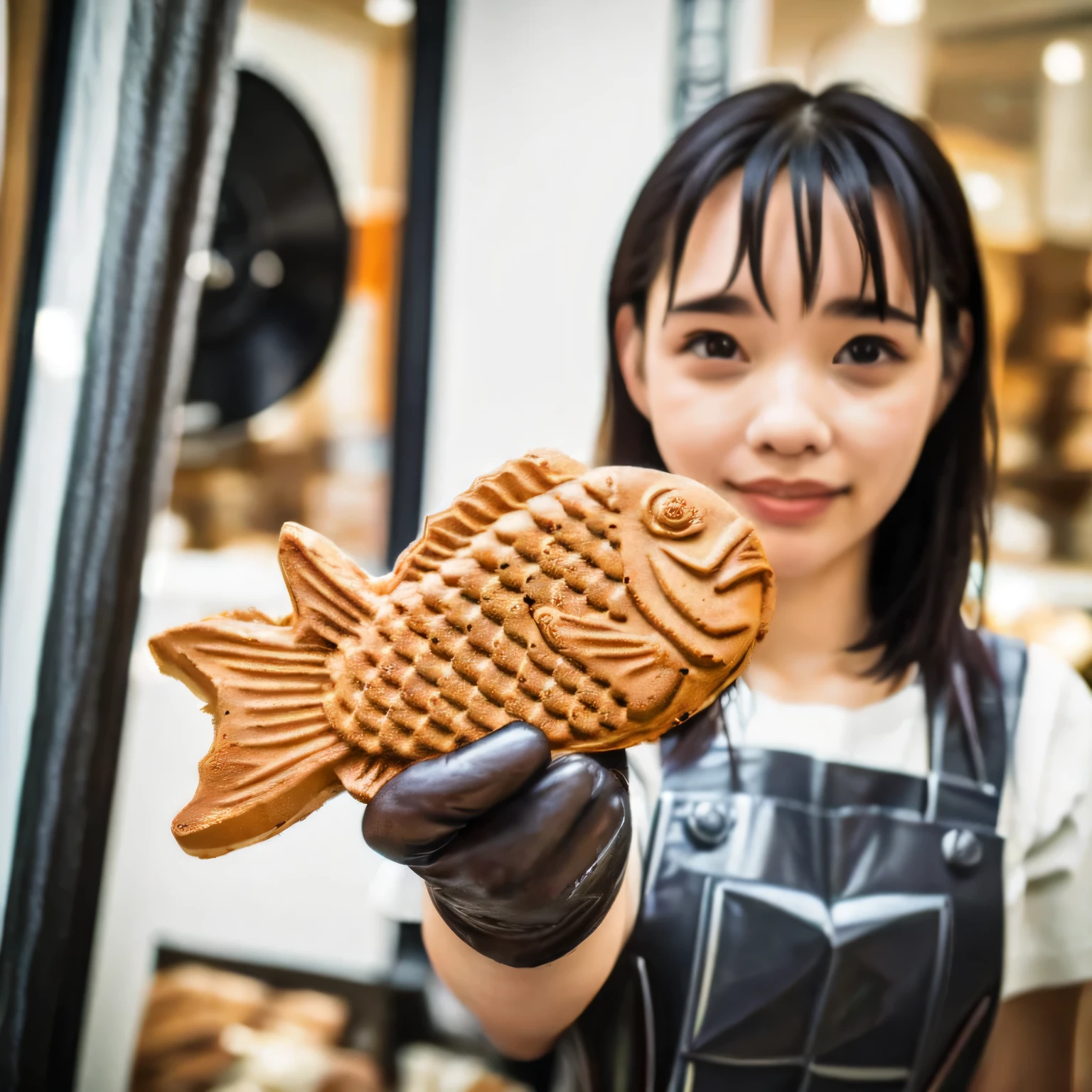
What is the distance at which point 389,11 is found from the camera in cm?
201

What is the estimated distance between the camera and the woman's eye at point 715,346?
33.1 inches

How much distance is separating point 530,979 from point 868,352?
0.67 meters

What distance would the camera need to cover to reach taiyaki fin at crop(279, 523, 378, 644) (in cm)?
63

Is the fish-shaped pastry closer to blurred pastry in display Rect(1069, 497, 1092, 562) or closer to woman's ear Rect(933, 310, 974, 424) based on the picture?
woman's ear Rect(933, 310, 974, 424)

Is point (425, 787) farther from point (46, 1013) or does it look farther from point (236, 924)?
point (236, 924)

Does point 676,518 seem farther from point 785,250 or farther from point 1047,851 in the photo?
point 1047,851

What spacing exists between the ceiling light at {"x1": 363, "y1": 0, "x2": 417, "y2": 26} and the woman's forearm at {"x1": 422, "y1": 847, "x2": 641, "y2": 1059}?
1952mm

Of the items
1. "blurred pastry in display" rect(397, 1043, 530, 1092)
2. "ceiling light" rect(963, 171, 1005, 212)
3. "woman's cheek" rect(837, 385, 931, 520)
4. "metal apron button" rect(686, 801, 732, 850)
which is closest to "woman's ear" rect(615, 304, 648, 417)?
"woman's cheek" rect(837, 385, 931, 520)

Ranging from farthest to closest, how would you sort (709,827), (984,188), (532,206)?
(532,206)
(984,188)
(709,827)

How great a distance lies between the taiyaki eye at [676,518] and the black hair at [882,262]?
289 mm

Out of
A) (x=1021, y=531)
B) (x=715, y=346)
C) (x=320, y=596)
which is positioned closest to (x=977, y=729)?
(x=715, y=346)

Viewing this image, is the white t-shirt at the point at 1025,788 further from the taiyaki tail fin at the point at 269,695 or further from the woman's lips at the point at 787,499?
the taiyaki tail fin at the point at 269,695

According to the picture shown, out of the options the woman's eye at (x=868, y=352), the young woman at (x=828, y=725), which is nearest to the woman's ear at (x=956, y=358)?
the young woman at (x=828, y=725)

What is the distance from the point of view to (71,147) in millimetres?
969
